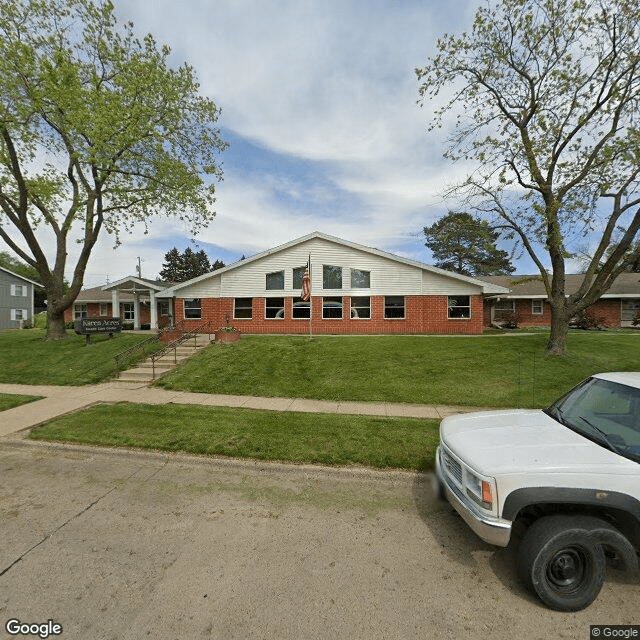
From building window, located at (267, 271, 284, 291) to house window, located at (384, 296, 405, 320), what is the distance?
6936 mm

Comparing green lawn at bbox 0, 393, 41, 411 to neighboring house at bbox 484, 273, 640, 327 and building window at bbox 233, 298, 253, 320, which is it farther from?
neighboring house at bbox 484, 273, 640, 327

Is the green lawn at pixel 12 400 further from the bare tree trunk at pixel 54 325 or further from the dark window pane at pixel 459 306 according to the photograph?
the dark window pane at pixel 459 306

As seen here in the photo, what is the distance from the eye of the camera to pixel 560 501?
2689mm

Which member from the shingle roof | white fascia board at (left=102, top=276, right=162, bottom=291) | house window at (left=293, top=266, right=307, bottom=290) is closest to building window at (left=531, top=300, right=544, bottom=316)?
the shingle roof

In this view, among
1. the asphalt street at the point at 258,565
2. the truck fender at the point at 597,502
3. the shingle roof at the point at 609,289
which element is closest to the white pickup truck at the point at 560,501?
the truck fender at the point at 597,502

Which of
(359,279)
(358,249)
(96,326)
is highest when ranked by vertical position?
(358,249)

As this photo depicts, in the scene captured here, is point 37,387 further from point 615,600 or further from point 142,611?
point 615,600

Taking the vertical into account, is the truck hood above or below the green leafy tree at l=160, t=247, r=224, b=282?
below

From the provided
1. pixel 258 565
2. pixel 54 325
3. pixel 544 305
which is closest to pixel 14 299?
pixel 54 325

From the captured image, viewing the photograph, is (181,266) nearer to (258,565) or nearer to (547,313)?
(547,313)

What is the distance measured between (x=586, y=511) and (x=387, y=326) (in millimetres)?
18686

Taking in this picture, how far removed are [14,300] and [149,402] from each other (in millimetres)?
42509

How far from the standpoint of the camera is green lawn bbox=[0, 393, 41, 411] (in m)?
8.29

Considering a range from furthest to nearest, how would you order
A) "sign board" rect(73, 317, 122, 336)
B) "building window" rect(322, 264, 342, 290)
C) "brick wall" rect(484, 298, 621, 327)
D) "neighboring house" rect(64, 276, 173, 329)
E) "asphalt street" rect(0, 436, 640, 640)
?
"brick wall" rect(484, 298, 621, 327) < "neighboring house" rect(64, 276, 173, 329) < "building window" rect(322, 264, 342, 290) < "sign board" rect(73, 317, 122, 336) < "asphalt street" rect(0, 436, 640, 640)
